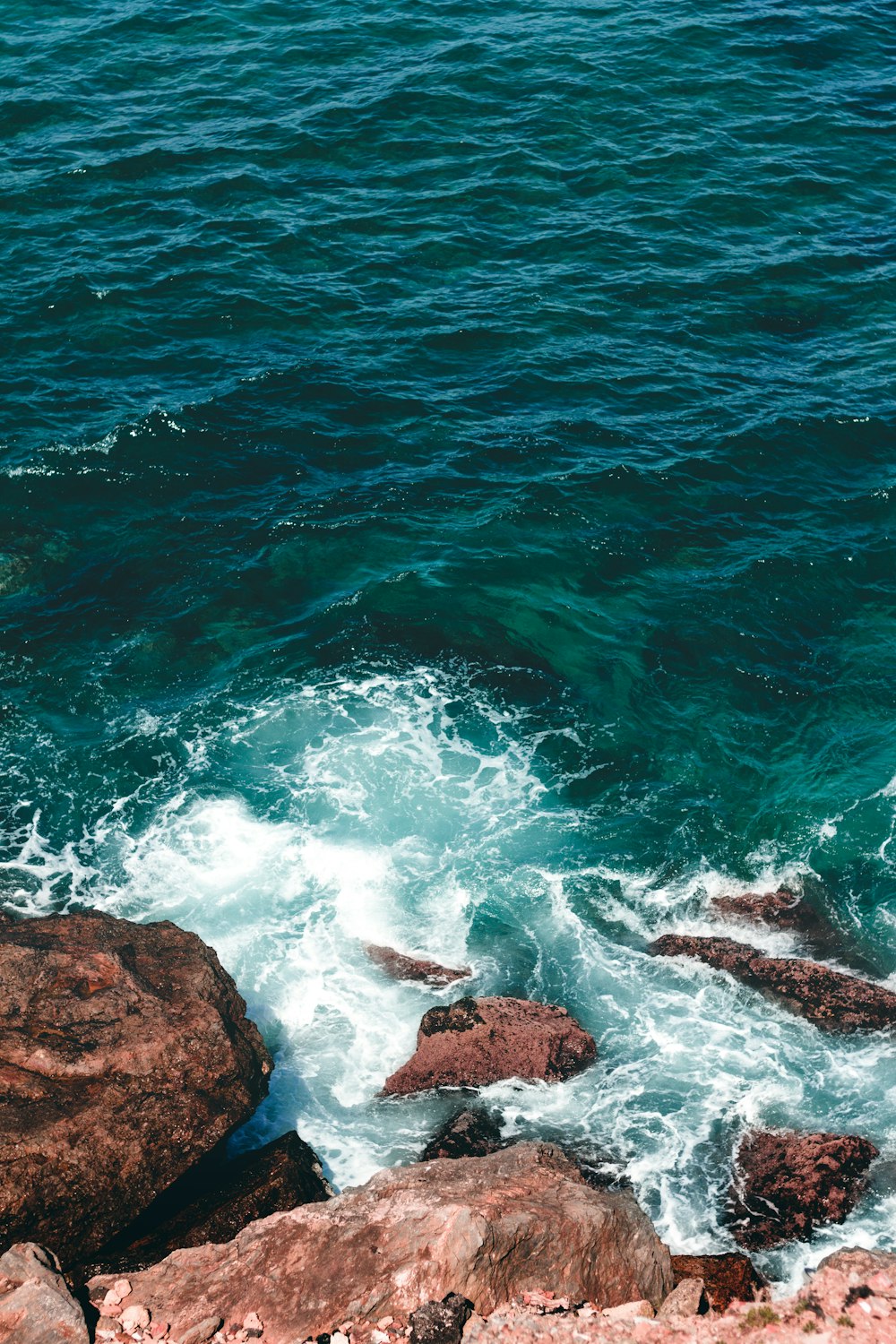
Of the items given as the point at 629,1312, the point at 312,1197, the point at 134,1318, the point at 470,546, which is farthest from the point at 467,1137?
the point at 470,546

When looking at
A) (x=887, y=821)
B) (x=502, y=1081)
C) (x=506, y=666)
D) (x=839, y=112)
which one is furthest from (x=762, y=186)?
(x=502, y=1081)

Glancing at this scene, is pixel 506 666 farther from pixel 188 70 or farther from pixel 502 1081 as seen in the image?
pixel 188 70

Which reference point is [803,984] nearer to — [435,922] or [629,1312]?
[435,922]

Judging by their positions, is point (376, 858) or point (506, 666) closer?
point (376, 858)

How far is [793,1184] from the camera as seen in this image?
23797 mm

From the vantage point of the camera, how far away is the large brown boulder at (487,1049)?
86.4 ft

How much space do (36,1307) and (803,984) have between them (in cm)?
1864

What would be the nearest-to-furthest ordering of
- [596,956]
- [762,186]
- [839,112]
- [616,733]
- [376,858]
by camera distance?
[596,956] → [376,858] → [616,733] → [762,186] → [839,112]

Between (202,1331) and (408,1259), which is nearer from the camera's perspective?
(202,1331)

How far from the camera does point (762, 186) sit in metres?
53.8

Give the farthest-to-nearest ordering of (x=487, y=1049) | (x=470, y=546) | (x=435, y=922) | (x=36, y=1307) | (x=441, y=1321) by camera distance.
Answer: (x=470, y=546) < (x=435, y=922) < (x=487, y=1049) < (x=36, y=1307) < (x=441, y=1321)

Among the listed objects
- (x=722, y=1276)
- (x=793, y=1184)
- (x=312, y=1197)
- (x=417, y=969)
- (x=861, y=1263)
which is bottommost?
(x=793, y=1184)

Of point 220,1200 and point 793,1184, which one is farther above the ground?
point 220,1200

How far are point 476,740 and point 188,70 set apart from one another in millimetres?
46811
